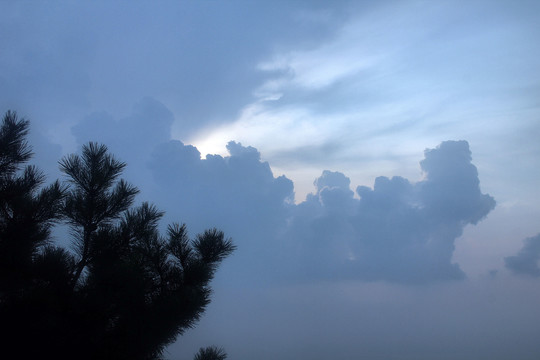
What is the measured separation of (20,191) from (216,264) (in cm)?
288

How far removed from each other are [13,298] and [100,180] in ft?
6.14

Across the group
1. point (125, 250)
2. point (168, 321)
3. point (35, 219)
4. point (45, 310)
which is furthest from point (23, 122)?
point (168, 321)

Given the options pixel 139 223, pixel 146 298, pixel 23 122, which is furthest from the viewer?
pixel 23 122

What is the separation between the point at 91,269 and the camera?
187 inches

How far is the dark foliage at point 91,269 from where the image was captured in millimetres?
4336

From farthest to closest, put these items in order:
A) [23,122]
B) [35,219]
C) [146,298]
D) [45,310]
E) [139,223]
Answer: [23,122]
[139,223]
[35,219]
[146,298]
[45,310]

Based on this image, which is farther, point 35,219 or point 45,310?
point 35,219

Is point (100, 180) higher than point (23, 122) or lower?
lower

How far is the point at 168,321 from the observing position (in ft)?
14.9

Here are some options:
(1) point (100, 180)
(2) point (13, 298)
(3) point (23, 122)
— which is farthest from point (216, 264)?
(3) point (23, 122)

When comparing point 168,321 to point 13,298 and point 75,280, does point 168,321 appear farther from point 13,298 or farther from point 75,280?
point 13,298

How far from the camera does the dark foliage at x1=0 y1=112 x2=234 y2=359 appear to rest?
4336 mm

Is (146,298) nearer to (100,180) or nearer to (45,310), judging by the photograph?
(45,310)

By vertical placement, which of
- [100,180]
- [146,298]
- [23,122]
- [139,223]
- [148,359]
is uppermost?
[23,122]
